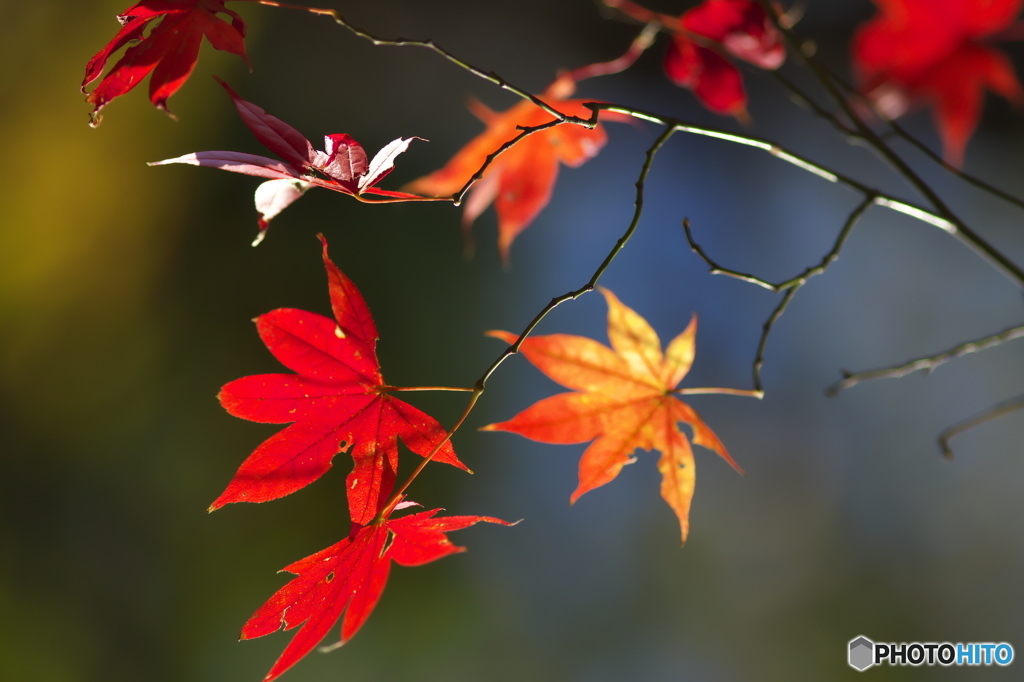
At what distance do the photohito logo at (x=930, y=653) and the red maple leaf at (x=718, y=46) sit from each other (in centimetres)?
96

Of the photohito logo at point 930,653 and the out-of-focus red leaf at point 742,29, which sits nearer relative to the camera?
the out-of-focus red leaf at point 742,29

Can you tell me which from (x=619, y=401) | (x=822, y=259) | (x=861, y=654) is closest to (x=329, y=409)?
(x=619, y=401)

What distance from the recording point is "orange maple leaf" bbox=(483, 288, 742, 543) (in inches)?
21.1

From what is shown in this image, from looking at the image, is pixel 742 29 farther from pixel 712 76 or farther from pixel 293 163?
pixel 293 163

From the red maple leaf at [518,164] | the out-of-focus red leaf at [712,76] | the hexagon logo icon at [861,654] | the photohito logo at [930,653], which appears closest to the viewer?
the out-of-focus red leaf at [712,76]

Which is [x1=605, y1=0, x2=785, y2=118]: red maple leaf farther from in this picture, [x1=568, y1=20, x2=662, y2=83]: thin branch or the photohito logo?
the photohito logo

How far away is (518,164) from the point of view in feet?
2.52

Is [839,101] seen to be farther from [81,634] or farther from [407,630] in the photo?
[81,634]

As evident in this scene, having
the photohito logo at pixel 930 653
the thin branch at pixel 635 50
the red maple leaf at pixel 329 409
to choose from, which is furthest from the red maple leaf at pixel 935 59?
the photohito logo at pixel 930 653

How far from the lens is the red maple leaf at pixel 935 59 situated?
36 centimetres

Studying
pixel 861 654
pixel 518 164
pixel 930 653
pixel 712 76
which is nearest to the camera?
pixel 712 76

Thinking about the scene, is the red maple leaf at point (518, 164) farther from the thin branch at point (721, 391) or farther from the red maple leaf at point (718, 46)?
the thin branch at point (721, 391)

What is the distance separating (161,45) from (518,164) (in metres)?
0.39

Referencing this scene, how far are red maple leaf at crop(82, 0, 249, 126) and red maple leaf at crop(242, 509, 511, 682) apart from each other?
33 centimetres
